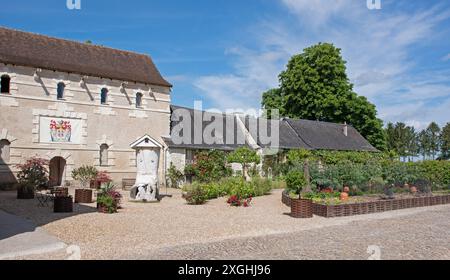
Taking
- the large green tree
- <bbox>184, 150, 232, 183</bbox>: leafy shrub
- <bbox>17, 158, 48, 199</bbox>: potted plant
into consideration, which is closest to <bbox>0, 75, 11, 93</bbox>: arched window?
<bbox>17, 158, 48, 199</bbox>: potted plant

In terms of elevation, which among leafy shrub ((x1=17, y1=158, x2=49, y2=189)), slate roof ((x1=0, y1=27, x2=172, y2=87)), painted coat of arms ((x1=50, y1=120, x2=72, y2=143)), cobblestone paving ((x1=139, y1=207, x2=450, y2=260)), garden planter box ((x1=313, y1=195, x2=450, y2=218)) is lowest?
cobblestone paving ((x1=139, y1=207, x2=450, y2=260))

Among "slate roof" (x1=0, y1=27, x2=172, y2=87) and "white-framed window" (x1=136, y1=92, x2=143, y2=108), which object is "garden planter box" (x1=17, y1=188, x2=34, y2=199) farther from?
"white-framed window" (x1=136, y1=92, x2=143, y2=108)

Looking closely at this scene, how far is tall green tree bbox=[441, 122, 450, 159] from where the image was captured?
183 feet

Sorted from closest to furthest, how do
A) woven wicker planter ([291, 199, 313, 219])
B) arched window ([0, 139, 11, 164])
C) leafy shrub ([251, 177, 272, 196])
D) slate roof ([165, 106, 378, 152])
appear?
1. woven wicker planter ([291, 199, 313, 219])
2. leafy shrub ([251, 177, 272, 196])
3. arched window ([0, 139, 11, 164])
4. slate roof ([165, 106, 378, 152])

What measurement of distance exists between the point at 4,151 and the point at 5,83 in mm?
3368

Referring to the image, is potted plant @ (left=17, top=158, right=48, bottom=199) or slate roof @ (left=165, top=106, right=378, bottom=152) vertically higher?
slate roof @ (left=165, top=106, right=378, bottom=152)

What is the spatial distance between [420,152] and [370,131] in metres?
28.7

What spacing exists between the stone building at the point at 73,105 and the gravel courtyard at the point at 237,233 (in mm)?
7187

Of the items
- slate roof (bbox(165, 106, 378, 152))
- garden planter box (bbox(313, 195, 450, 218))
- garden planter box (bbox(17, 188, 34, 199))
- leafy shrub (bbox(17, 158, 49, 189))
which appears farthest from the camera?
slate roof (bbox(165, 106, 378, 152))

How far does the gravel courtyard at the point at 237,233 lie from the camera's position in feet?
23.7

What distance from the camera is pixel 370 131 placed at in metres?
40.7

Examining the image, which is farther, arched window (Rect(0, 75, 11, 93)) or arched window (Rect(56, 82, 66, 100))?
arched window (Rect(56, 82, 66, 100))

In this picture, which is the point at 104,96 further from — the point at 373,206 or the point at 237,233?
the point at 237,233

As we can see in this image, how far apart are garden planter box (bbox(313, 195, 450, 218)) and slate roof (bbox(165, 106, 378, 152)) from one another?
44.5 ft
